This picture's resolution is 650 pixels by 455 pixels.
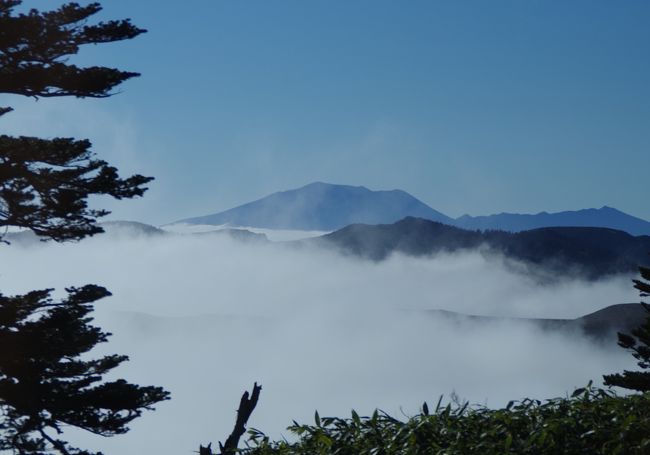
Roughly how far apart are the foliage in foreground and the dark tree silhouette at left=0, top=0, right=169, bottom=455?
17890mm

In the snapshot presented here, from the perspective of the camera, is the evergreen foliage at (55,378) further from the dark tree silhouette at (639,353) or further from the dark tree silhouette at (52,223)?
the dark tree silhouette at (639,353)

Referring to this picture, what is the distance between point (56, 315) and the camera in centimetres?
2262

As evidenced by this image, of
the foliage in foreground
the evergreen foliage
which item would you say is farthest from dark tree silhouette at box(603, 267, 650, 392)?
the foliage in foreground

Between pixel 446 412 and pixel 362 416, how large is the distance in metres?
0.48

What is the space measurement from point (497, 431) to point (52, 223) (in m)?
19.3

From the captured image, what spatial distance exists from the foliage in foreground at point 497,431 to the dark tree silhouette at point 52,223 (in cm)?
1789

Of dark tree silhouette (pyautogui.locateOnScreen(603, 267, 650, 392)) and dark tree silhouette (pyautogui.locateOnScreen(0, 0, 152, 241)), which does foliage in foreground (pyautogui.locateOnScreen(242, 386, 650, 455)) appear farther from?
dark tree silhouette (pyautogui.locateOnScreen(603, 267, 650, 392))

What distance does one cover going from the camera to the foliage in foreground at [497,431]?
4336 mm

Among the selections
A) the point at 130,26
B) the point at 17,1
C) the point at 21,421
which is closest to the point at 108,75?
the point at 130,26

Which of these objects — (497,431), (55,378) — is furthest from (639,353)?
(497,431)

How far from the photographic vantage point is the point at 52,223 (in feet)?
72.0

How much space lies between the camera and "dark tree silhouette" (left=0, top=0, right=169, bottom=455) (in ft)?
68.2

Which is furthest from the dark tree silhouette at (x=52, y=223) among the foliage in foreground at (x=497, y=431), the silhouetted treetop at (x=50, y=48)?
the foliage in foreground at (x=497, y=431)

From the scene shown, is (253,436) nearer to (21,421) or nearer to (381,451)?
(381,451)
